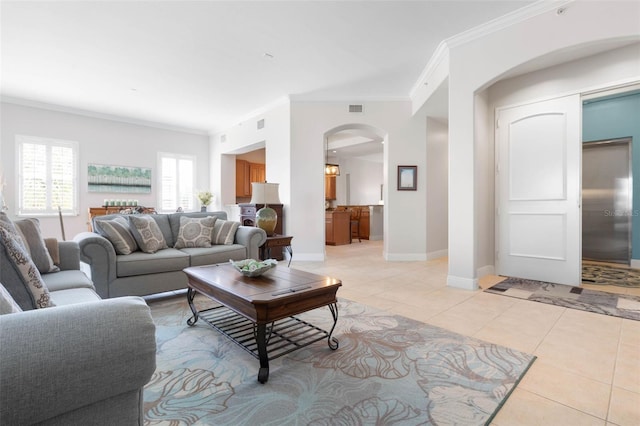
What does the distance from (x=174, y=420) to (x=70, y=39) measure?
4621 millimetres

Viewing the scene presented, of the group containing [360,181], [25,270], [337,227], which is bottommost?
[337,227]

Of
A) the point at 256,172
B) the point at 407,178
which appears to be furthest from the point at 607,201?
the point at 256,172

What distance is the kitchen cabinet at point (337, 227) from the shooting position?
8.17m

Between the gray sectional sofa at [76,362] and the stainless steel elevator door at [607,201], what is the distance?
676 centimetres

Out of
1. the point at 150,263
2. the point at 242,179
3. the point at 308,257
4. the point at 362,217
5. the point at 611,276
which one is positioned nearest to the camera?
the point at 150,263

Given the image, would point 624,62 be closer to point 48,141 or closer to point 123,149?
point 123,149

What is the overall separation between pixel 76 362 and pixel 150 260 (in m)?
2.58

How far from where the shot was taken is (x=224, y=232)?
396cm

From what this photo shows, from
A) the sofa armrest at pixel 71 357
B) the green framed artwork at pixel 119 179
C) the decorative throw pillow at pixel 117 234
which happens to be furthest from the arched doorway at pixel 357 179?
the sofa armrest at pixel 71 357

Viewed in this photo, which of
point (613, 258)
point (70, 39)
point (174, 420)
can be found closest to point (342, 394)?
point (174, 420)

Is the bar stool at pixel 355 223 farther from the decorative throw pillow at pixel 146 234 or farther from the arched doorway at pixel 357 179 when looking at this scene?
the decorative throw pillow at pixel 146 234

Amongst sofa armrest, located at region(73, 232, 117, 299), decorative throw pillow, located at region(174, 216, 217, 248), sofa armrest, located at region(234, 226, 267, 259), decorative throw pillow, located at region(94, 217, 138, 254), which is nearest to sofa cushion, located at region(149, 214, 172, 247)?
decorative throw pillow, located at region(174, 216, 217, 248)

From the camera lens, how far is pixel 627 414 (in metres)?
1.50

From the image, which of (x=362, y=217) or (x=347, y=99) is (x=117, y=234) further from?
(x=362, y=217)
